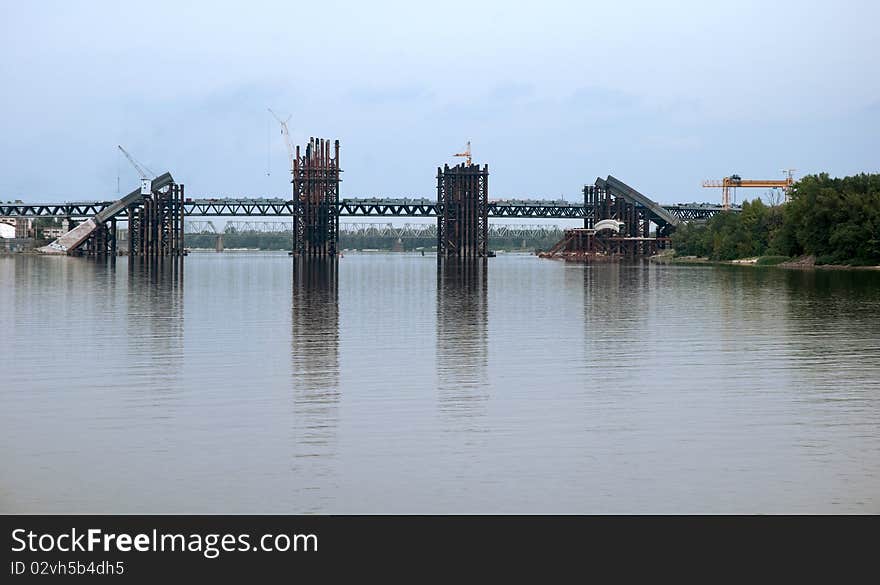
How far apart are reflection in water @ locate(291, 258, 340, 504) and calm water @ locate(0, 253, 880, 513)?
76mm

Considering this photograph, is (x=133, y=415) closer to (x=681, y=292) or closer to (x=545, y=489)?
(x=545, y=489)

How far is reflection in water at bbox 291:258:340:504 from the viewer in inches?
680

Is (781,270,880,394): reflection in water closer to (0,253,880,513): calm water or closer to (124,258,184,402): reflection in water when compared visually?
(0,253,880,513): calm water

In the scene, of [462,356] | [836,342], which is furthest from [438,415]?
[836,342]

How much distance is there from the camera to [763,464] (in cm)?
1731

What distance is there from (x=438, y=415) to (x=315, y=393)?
150 inches

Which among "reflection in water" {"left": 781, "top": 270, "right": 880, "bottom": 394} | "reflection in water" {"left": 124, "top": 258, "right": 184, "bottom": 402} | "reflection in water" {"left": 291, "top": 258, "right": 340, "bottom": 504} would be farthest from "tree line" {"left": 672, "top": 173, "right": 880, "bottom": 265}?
"reflection in water" {"left": 291, "top": 258, "right": 340, "bottom": 504}

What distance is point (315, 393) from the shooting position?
24547 millimetres

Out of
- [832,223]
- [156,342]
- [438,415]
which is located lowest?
[438,415]

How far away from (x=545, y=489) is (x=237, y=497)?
390 centimetres

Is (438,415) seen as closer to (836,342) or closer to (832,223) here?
(836,342)

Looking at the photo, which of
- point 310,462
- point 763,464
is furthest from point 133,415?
point 763,464

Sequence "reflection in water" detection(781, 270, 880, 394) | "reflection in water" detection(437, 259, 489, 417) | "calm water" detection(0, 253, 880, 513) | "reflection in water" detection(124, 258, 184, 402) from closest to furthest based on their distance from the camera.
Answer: "calm water" detection(0, 253, 880, 513) < "reflection in water" detection(437, 259, 489, 417) < "reflection in water" detection(124, 258, 184, 402) < "reflection in water" detection(781, 270, 880, 394)

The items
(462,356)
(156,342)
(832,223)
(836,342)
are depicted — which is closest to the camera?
(462,356)
